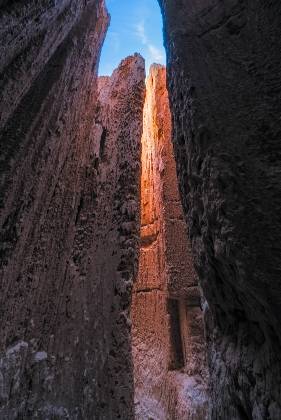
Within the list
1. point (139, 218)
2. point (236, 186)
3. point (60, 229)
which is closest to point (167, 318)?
point (139, 218)

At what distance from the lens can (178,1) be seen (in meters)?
1.52

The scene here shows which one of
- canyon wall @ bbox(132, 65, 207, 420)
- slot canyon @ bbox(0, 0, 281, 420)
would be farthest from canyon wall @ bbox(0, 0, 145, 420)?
canyon wall @ bbox(132, 65, 207, 420)

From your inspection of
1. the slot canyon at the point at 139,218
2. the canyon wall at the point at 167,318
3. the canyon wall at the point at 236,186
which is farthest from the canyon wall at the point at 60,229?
the canyon wall at the point at 167,318

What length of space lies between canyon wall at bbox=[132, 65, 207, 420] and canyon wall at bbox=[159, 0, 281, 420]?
3.02 metres

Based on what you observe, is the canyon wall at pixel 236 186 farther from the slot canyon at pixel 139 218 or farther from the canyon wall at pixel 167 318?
the canyon wall at pixel 167 318

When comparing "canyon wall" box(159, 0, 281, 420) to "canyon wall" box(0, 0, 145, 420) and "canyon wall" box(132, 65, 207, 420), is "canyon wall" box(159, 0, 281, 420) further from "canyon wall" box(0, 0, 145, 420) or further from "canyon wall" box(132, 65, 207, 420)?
"canyon wall" box(132, 65, 207, 420)

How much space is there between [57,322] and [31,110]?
181cm

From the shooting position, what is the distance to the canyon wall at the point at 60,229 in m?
2.22

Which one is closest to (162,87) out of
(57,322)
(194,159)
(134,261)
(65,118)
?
(65,118)

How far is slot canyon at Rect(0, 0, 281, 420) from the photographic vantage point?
81cm

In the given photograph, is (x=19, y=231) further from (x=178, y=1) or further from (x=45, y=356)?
(x=178, y=1)

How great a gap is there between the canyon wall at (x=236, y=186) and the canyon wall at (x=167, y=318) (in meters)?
3.02

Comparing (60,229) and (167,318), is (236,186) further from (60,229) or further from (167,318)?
(167,318)

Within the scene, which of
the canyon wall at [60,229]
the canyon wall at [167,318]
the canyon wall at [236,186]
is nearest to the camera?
the canyon wall at [236,186]
